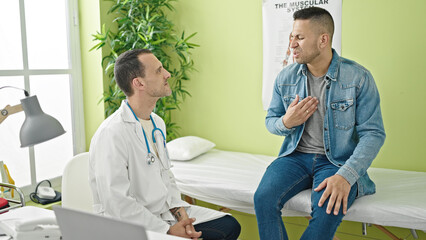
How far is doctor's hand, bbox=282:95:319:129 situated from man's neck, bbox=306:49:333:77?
0.55 ft

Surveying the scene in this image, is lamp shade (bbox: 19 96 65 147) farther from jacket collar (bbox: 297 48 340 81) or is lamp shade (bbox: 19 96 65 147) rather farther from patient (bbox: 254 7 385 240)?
jacket collar (bbox: 297 48 340 81)

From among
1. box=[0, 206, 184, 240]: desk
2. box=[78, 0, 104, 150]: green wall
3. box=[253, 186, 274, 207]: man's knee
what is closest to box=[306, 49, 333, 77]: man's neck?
box=[253, 186, 274, 207]: man's knee

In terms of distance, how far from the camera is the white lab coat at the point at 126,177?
5.69 ft

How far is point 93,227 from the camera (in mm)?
987

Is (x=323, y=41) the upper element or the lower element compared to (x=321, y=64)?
upper

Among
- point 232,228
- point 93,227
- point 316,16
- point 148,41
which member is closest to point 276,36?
point 316,16

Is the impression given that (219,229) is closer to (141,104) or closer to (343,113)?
(141,104)

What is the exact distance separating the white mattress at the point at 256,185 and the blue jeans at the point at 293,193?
8cm

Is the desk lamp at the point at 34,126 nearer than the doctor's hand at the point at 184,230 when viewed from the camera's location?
Yes

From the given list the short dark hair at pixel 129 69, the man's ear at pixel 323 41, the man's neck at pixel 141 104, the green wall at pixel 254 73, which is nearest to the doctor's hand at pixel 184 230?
the man's neck at pixel 141 104

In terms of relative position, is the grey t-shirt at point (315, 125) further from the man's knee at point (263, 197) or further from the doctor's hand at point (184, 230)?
the doctor's hand at point (184, 230)

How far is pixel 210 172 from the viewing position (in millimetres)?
2668

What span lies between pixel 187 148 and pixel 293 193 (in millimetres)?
1001

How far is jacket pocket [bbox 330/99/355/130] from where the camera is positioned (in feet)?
7.09
